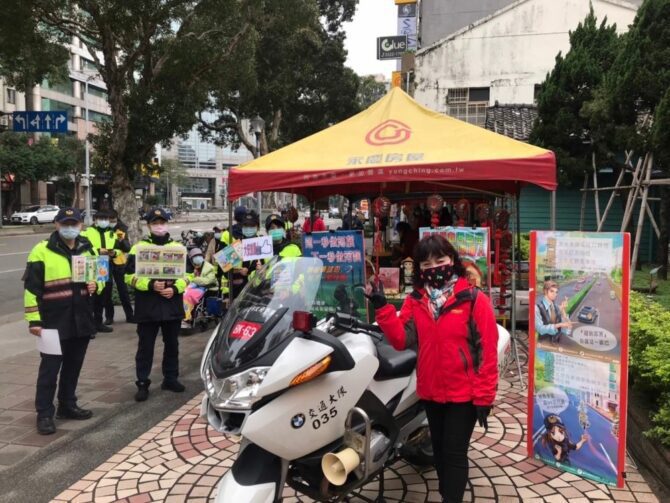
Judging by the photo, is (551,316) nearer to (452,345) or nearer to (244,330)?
(452,345)

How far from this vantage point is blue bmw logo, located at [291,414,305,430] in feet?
7.75

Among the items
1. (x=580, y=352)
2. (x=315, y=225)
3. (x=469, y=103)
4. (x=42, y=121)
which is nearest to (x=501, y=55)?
(x=469, y=103)

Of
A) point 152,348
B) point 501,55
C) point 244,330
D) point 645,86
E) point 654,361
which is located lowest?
point 152,348

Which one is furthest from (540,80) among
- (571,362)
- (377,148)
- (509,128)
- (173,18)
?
(571,362)

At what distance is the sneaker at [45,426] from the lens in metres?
4.35

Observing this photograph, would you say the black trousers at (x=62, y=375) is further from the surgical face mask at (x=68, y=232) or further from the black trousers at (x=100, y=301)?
the black trousers at (x=100, y=301)

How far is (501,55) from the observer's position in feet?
59.5

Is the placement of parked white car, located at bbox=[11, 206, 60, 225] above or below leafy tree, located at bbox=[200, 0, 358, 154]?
below

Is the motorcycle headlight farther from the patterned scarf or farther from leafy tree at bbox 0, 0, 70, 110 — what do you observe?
leafy tree at bbox 0, 0, 70, 110

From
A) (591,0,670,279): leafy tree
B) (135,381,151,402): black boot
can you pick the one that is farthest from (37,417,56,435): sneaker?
(591,0,670,279): leafy tree

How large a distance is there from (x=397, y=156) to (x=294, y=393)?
3.05 m

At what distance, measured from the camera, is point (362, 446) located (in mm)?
2547

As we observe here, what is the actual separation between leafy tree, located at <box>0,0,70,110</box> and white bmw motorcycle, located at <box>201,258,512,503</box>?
9119 mm

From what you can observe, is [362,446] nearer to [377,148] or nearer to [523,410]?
[523,410]
